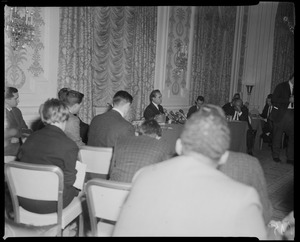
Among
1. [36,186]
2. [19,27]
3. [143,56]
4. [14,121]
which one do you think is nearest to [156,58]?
[143,56]

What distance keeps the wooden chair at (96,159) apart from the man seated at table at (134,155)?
37 centimetres

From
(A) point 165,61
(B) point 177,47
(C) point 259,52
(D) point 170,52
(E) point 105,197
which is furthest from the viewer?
(C) point 259,52

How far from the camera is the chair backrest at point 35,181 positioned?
6.93 feet

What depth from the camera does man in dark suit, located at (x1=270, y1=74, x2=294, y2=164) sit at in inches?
220

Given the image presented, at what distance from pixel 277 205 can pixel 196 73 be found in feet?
18.5

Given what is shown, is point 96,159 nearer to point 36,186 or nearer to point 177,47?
point 36,186

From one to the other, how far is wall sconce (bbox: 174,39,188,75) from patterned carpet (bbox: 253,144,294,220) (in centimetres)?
292

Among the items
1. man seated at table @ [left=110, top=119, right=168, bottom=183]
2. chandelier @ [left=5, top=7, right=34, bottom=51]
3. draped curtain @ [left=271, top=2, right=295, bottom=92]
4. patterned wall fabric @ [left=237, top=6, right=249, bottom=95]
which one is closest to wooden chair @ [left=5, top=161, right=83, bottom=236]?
man seated at table @ [left=110, top=119, right=168, bottom=183]

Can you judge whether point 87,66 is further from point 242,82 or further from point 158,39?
point 242,82

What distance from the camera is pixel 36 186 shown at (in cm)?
221

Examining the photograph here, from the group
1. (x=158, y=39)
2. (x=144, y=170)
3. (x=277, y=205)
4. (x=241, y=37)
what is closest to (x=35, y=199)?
(x=144, y=170)

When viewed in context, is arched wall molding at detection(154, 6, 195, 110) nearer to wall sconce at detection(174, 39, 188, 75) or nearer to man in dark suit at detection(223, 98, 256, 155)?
wall sconce at detection(174, 39, 188, 75)

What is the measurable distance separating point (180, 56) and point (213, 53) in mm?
1580

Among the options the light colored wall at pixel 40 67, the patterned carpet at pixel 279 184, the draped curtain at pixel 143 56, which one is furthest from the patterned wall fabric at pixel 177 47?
the light colored wall at pixel 40 67
